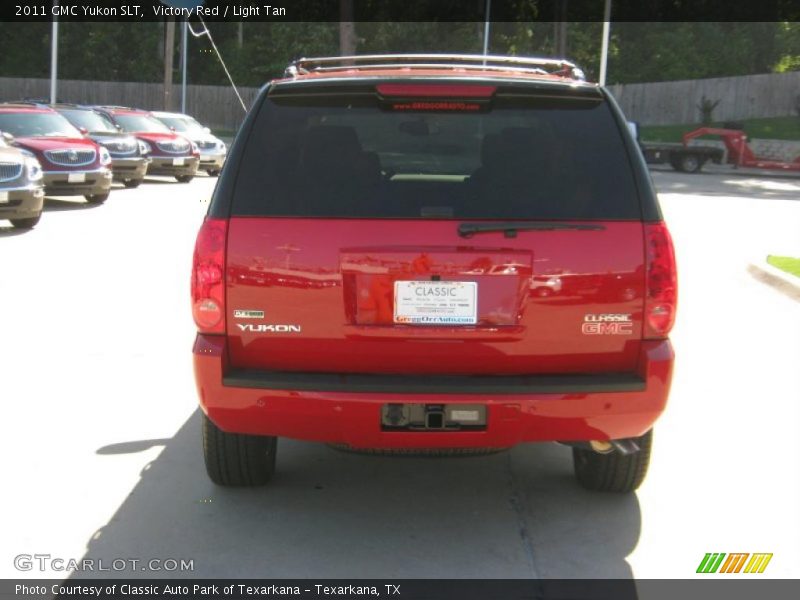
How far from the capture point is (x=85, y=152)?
18797 millimetres

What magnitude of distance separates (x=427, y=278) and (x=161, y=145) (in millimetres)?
22001

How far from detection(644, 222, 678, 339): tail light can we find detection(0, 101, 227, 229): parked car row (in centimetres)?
1224

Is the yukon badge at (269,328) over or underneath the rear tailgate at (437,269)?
underneath

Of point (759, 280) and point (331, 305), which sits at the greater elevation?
point (331, 305)

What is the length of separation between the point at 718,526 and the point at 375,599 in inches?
66.9

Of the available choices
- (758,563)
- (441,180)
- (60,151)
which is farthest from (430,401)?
(60,151)

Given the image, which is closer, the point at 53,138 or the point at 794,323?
the point at 794,323

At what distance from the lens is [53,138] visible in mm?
18984

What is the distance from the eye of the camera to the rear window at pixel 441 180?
4098 mm

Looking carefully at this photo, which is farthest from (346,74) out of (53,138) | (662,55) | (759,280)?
(662,55)

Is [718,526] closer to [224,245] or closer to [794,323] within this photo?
[224,245]

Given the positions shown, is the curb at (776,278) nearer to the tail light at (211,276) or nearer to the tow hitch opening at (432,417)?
the tow hitch opening at (432,417)

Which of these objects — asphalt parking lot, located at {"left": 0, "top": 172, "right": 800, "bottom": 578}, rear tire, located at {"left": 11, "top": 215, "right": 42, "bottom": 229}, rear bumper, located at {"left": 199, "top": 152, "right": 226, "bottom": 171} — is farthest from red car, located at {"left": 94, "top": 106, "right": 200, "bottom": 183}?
asphalt parking lot, located at {"left": 0, "top": 172, "right": 800, "bottom": 578}

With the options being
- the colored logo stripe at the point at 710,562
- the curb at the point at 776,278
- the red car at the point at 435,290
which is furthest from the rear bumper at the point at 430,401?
the curb at the point at 776,278
